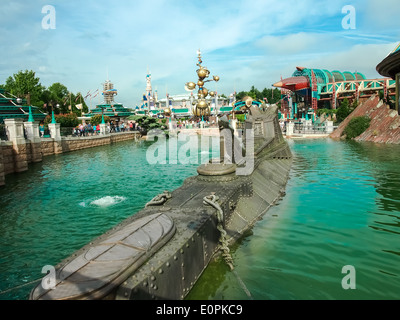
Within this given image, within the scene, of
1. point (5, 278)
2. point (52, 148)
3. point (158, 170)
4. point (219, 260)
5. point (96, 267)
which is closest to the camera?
point (96, 267)

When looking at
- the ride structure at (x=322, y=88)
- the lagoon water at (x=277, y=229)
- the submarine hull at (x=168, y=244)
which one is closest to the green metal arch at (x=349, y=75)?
the ride structure at (x=322, y=88)

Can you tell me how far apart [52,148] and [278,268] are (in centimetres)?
3103

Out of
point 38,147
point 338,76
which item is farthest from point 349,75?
point 38,147

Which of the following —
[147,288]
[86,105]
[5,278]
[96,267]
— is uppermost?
[86,105]

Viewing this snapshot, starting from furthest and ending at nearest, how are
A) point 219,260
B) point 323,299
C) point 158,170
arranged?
point 158,170 → point 219,260 → point 323,299

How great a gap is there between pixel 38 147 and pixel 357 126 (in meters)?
33.3

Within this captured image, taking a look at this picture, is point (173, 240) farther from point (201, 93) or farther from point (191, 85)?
point (191, 85)

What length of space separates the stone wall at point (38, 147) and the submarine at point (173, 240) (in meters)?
14.8

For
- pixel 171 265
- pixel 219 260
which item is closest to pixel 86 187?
pixel 219 260

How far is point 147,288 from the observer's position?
4.07m

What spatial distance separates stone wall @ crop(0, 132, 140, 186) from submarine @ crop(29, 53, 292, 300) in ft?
48.5

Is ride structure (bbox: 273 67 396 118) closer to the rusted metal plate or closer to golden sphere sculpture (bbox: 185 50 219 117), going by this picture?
golden sphere sculpture (bbox: 185 50 219 117)

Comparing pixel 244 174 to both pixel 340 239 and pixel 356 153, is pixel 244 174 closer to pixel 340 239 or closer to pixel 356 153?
pixel 340 239

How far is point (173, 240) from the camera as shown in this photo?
5.17 metres
